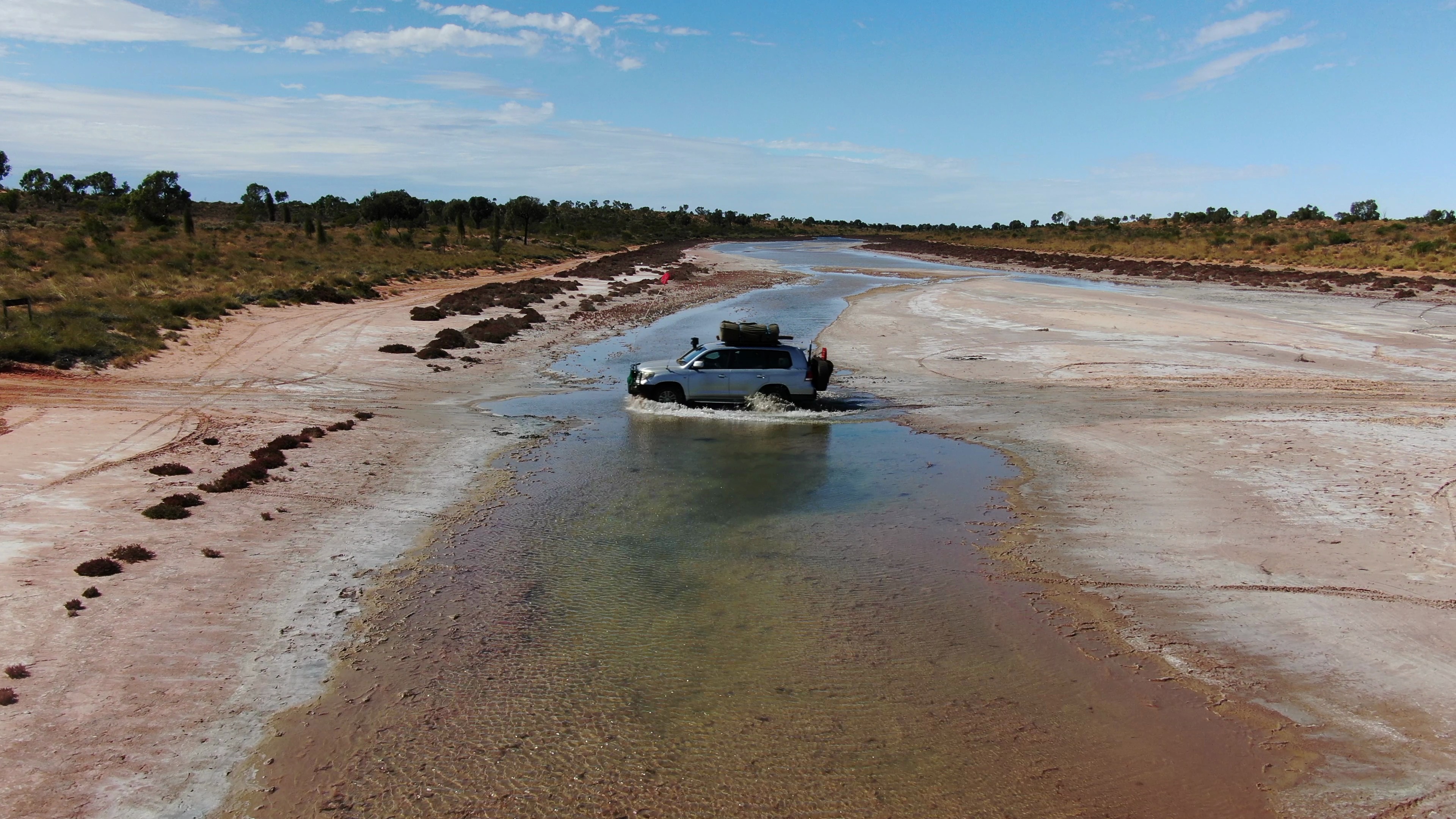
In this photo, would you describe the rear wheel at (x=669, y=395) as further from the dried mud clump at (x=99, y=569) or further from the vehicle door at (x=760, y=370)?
the dried mud clump at (x=99, y=569)

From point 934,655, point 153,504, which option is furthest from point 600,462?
point 934,655

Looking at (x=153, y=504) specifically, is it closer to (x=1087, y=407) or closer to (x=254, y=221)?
(x=1087, y=407)

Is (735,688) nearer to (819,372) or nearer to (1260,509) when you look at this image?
(1260,509)

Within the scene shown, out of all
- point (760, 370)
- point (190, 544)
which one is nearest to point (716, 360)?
point (760, 370)

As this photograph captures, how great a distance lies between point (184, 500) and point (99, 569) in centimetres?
277

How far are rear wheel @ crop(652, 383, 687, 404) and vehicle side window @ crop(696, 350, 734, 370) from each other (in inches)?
33.1

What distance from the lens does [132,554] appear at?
10.9m

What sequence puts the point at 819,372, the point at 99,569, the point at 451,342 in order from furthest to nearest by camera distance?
1. the point at 451,342
2. the point at 819,372
3. the point at 99,569

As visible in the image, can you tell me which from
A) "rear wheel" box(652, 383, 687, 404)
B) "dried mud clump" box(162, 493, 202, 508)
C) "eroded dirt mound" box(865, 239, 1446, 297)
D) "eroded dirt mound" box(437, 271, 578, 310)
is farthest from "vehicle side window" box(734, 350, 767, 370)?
"eroded dirt mound" box(865, 239, 1446, 297)

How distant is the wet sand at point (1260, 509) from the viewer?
8.49 metres

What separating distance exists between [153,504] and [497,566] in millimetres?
5213

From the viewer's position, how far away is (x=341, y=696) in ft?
28.0

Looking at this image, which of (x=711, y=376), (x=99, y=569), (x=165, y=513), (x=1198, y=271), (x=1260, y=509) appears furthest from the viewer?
(x=1198, y=271)

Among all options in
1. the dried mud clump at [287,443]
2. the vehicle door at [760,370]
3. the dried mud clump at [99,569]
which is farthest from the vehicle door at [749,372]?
the dried mud clump at [99,569]
